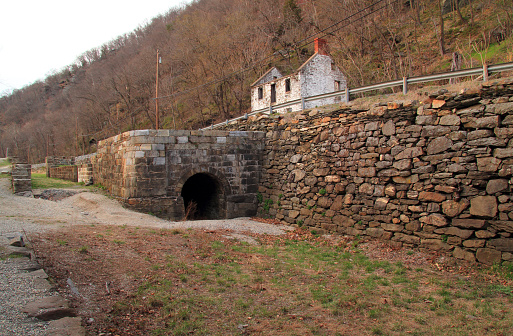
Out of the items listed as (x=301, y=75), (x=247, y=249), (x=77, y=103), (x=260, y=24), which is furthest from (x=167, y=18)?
(x=247, y=249)

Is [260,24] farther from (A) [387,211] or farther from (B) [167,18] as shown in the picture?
(B) [167,18]

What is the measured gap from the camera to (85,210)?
39.8ft

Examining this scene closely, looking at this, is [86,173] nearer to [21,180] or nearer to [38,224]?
[21,180]

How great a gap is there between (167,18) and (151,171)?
8071 cm

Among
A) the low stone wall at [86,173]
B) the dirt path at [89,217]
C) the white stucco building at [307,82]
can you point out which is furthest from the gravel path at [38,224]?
the white stucco building at [307,82]

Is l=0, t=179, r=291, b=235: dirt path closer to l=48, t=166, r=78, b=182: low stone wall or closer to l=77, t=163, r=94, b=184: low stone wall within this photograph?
l=77, t=163, r=94, b=184: low stone wall

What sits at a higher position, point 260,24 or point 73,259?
point 260,24

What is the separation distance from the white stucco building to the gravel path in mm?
16860

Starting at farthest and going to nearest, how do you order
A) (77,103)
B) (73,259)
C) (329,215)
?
(77,103), (329,215), (73,259)

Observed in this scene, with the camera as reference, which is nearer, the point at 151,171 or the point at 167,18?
the point at 151,171

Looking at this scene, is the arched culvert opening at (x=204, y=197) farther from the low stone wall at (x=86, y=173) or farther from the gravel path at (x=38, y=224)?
the low stone wall at (x=86, y=173)

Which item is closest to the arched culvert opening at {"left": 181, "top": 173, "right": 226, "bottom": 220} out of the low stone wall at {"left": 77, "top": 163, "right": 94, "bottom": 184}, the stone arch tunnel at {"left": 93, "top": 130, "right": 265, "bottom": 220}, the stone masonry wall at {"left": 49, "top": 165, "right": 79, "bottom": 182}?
the stone arch tunnel at {"left": 93, "top": 130, "right": 265, "bottom": 220}

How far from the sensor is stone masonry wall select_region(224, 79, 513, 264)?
262 inches

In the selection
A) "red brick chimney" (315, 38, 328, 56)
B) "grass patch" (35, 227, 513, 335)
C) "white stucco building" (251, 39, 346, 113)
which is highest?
"red brick chimney" (315, 38, 328, 56)
